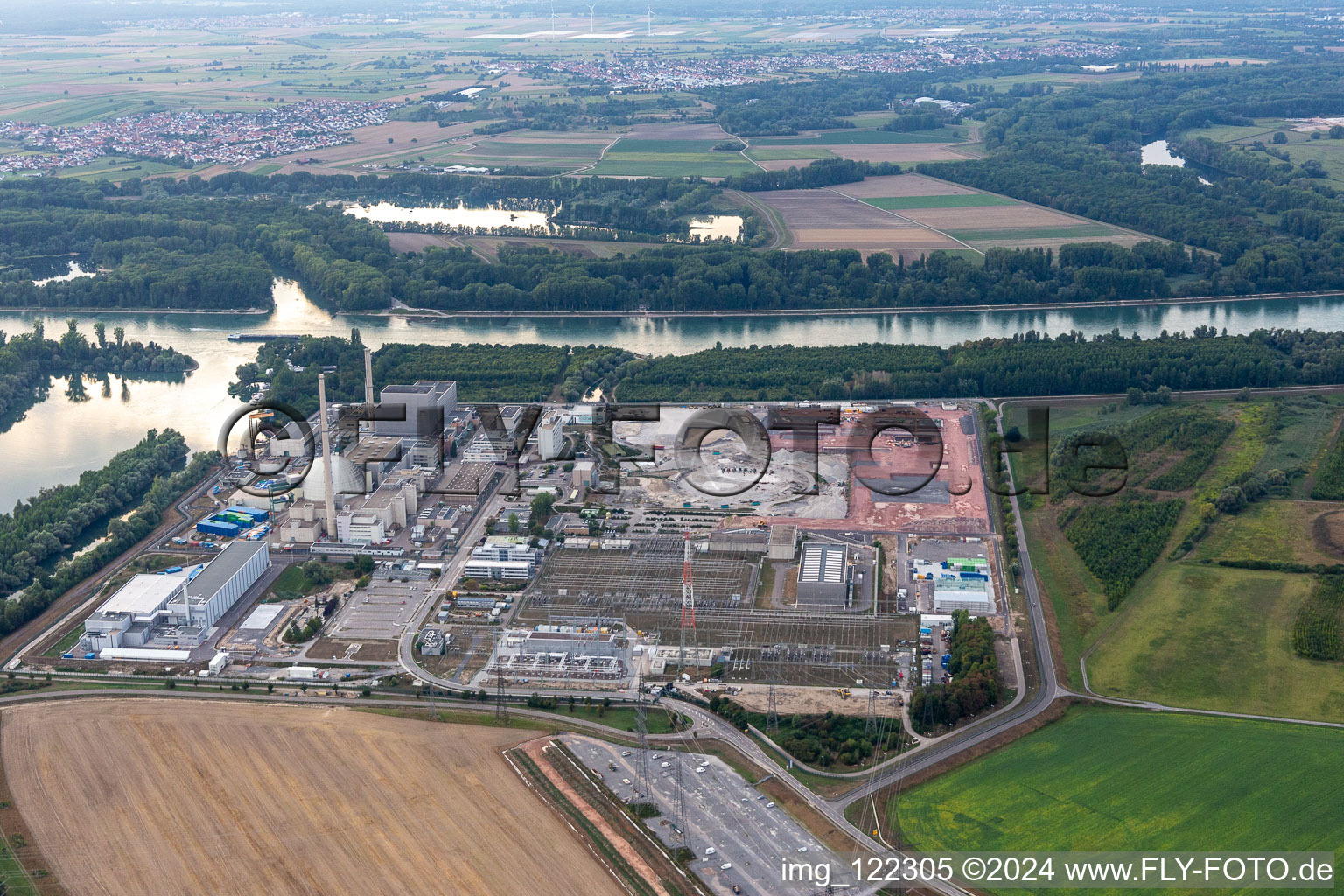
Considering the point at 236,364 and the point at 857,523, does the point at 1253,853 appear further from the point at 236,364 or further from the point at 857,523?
the point at 236,364

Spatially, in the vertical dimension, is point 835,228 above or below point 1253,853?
above

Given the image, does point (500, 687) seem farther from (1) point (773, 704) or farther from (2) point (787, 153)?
(2) point (787, 153)

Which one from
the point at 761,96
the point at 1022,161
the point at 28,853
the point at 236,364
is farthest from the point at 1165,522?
the point at 761,96

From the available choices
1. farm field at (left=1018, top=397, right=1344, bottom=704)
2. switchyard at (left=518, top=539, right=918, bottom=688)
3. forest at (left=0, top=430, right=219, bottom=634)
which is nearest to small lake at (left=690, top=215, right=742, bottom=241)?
farm field at (left=1018, top=397, right=1344, bottom=704)

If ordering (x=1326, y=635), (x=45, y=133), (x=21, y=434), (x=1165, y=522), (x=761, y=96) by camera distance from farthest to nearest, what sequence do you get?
(x=761, y=96)
(x=45, y=133)
(x=21, y=434)
(x=1165, y=522)
(x=1326, y=635)

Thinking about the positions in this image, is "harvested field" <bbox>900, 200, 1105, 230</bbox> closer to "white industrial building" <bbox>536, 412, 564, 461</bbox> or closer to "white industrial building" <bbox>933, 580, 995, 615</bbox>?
"white industrial building" <bbox>536, 412, 564, 461</bbox>

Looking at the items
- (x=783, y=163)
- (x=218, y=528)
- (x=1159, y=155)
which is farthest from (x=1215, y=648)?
(x=1159, y=155)
